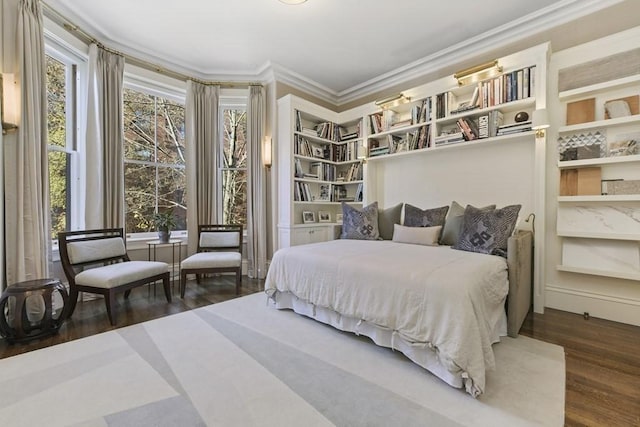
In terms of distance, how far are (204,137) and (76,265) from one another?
7.22ft

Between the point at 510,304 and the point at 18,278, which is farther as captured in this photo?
the point at 18,278

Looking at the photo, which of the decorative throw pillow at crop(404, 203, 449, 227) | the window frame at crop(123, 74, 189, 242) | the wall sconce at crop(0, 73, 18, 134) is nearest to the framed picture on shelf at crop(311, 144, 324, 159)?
the decorative throw pillow at crop(404, 203, 449, 227)

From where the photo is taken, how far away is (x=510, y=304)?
2.13 metres

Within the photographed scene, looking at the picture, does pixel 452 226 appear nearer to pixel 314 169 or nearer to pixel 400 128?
pixel 400 128

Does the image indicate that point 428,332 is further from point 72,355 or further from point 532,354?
point 72,355

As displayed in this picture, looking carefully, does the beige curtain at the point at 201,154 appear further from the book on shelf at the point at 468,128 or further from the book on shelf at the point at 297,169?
the book on shelf at the point at 468,128

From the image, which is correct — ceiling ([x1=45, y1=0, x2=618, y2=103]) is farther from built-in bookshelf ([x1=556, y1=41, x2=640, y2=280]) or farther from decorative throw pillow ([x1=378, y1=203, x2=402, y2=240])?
decorative throw pillow ([x1=378, y1=203, x2=402, y2=240])

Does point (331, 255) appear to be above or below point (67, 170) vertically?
below

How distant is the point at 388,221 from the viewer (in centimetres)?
351

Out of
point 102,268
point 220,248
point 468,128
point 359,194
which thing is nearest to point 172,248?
point 220,248

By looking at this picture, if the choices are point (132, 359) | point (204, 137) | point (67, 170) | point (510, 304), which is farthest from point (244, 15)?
point (510, 304)

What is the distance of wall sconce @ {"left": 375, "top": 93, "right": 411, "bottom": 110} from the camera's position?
3680 mm

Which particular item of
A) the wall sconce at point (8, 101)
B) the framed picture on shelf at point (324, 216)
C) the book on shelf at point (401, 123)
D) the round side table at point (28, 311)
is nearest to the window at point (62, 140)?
the wall sconce at point (8, 101)

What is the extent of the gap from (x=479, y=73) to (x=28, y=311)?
483cm
